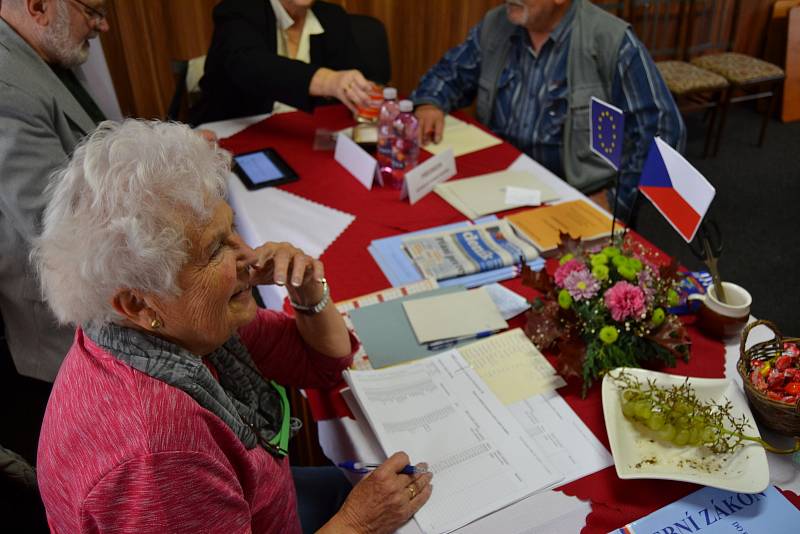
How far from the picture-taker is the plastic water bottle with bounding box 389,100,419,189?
2.01 m

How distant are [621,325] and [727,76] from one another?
3.63 meters

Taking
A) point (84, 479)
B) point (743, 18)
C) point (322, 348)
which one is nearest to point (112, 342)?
point (84, 479)

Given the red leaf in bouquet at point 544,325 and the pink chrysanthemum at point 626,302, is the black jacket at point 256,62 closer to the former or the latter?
the red leaf in bouquet at point 544,325

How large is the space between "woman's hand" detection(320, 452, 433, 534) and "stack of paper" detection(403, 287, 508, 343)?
37cm

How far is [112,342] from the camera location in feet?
2.96

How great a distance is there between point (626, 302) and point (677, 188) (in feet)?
0.87

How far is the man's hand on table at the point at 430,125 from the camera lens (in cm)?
230

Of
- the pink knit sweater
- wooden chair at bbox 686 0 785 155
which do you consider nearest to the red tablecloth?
the pink knit sweater

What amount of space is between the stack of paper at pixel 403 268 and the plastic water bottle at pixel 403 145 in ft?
1.12

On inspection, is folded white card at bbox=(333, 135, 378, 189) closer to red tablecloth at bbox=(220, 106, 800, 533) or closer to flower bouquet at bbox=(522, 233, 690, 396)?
red tablecloth at bbox=(220, 106, 800, 533)

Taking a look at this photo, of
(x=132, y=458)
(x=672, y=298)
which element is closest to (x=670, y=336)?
(x=672, y=298)

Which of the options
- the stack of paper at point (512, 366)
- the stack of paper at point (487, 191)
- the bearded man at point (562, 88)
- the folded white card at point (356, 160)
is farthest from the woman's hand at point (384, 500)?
the bearded man at point (562, 88)

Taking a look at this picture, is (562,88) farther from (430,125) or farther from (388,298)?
(388,298)

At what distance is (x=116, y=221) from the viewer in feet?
2.81
